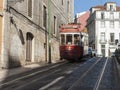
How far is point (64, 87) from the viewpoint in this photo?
1533 cm

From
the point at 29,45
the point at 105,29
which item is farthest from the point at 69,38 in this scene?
the point at 105,29

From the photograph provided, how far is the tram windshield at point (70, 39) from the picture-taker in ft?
115

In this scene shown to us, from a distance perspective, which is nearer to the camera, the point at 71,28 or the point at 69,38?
the point at 69,38

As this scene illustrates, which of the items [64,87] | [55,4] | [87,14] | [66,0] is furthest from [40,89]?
[87,14]

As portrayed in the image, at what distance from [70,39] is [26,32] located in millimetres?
4380

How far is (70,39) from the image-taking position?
35.3m

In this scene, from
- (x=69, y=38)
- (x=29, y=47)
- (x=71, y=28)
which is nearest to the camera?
(x=29, y=47)

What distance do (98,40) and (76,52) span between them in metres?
73.8

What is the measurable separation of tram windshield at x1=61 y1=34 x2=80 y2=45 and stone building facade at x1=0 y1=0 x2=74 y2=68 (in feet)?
9.51

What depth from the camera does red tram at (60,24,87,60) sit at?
3466 centimetres

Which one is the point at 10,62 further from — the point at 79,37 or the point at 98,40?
the point at 98,40

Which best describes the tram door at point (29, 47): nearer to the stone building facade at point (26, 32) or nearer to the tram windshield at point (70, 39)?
the stone building facade at point (26, 32)

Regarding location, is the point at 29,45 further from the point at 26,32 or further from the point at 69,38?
the point at 69,38

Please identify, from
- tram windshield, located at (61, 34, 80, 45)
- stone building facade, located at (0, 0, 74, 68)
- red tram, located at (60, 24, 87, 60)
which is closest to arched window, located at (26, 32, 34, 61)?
stone building facade, located at (0, 0, 74, 68)
